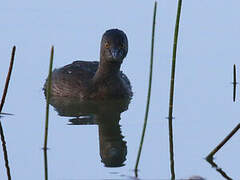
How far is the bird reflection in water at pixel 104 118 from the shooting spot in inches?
430

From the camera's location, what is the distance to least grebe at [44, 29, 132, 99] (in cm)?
1413

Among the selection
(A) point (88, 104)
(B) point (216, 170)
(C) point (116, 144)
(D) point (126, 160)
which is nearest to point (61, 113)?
(A) point (88, 104)

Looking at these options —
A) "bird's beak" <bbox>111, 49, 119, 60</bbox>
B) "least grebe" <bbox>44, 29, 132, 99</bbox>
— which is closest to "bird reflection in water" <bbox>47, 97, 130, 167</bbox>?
"least grebe" <bbox>44, 29, 132, 99</bbox>

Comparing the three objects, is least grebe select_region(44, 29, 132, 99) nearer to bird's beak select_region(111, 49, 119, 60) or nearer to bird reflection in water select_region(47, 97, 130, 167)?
bird's beak select_region(111, 49, 119, 60)

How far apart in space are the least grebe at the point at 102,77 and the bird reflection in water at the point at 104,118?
160 mm

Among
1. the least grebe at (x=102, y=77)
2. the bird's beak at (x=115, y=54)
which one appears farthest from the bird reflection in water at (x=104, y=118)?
the bird's beak at (x=115, y=54)

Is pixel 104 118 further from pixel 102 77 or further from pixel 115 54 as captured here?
pixel 102 77

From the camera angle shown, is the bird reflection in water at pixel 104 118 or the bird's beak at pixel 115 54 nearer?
the bird reflection in water at pixel 104 118

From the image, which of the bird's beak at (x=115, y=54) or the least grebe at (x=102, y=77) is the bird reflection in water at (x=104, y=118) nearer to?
the least grebe at (x=102, y=77)

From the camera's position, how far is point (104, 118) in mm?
13078

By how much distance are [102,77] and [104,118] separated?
1652 millimetres

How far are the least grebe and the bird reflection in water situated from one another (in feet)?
0.52

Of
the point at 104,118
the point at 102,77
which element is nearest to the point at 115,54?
the point at 102,77

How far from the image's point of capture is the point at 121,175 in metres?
9.87
